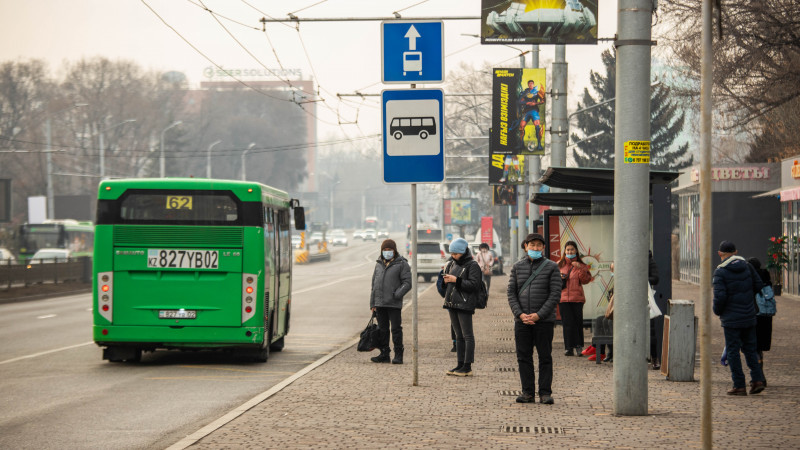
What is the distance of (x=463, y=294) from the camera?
13.3 metres

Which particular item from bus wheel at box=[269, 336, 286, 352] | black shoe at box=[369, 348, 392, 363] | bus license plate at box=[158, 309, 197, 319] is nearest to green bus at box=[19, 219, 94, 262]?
bus wheel at box=[269, 336, 286, 352]

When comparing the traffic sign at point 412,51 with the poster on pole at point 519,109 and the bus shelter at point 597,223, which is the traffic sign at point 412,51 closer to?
the bus shelter at point 597,223

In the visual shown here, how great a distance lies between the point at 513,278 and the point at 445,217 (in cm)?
7728

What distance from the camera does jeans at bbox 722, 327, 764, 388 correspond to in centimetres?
1156

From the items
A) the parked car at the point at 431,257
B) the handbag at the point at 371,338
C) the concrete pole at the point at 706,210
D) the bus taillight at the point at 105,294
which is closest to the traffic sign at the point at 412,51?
the handbag at the point at 371,338

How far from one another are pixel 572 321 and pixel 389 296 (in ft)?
9.00

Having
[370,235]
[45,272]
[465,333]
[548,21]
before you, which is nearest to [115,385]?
[465,333]

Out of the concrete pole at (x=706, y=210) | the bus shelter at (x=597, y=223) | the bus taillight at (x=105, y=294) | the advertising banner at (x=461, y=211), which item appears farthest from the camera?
the advertising banner at (x=461, y=211)

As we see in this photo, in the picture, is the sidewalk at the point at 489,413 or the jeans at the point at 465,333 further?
the jeans at the point at 465,333

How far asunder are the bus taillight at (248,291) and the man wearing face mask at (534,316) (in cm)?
534

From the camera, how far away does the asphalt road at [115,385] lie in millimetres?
9586

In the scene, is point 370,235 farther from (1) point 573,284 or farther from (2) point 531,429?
(2) point 531,429

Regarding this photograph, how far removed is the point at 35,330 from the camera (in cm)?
2262

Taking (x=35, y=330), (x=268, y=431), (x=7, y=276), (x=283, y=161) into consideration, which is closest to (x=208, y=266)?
(x=268, y=431)
